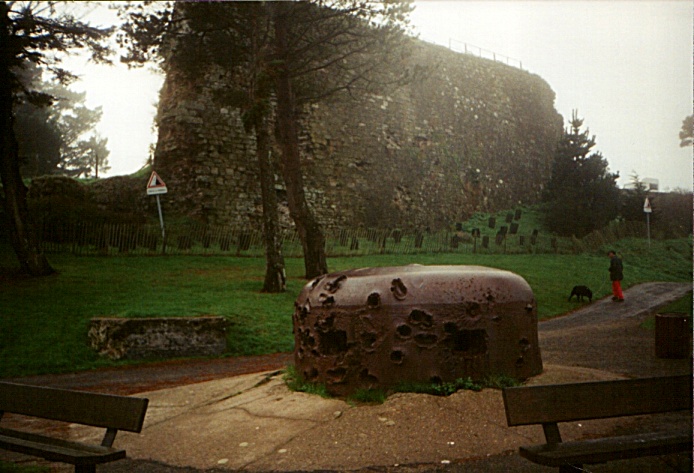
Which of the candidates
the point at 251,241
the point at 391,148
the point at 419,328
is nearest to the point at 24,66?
the point at 251,241

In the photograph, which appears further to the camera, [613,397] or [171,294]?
[171,294]

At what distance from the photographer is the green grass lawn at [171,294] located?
725cm

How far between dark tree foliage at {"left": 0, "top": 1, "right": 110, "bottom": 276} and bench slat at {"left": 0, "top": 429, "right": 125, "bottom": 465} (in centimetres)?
725

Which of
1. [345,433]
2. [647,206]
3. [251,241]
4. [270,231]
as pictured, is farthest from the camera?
[251,241]

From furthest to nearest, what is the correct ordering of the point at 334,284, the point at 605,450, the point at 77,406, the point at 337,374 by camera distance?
the point at 334,284 < the point at 337,374 < the point at 77,406 < the point at 605,450

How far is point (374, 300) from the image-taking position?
4.37 metres

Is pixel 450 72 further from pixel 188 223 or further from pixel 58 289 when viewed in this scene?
pixel 58 289

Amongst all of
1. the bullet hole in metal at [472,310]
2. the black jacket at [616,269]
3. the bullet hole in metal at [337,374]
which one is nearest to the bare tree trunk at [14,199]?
the bullet hole in metal at [337,374]

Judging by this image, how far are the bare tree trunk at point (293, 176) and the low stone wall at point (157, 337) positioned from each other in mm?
3869

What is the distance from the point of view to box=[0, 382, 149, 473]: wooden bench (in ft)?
8.82

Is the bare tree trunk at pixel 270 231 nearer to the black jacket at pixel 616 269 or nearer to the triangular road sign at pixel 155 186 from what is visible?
the triangular road sign at pixel 155 186

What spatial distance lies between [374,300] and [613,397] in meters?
2.04

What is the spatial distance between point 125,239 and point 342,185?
916 cm

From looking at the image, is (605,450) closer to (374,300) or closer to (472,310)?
(472,310)
